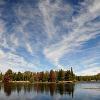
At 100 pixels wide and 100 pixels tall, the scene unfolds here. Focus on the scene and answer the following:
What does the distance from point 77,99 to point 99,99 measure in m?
6.60

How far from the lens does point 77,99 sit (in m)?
64.9

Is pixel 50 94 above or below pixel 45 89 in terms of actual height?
below

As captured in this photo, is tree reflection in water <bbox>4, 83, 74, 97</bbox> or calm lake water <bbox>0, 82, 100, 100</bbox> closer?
calm lake water <bbox>0, 82, 100, 100</bbox>

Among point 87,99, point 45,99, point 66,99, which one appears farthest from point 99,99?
point 45,99

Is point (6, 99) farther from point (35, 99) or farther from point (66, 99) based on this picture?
point (66, 99)

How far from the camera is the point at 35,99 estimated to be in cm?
6488

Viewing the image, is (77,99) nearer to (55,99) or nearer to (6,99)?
(55,99)

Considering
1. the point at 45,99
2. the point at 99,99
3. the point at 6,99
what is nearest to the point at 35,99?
the point at 45,99

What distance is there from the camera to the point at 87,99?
65000mm

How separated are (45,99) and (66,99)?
20.5 ft

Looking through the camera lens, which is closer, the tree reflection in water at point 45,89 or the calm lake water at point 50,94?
the calm lake water at point 50,94

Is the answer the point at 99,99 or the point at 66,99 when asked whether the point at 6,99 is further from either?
the point at 99,99

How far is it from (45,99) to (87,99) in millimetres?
12417

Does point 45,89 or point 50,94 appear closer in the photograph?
point 50,94
